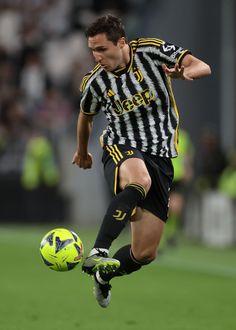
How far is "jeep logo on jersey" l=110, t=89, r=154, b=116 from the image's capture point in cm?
716

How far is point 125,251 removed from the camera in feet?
24.8

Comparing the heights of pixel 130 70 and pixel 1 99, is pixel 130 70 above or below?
above

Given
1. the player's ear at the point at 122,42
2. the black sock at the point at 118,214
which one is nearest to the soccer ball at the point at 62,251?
the black sock at the point at 118,214

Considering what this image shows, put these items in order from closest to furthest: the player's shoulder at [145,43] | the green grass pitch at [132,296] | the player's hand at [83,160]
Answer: the player's shoulder at [145,43] → the player's hand at [83,160] → the green grass pitch at [132,296]

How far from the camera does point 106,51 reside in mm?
6867

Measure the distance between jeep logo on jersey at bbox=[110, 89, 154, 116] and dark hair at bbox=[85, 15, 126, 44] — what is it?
48cm

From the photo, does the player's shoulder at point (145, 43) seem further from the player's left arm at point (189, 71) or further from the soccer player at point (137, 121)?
the player's left arm at point (189, 71)

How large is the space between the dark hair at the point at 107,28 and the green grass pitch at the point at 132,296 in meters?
2.12

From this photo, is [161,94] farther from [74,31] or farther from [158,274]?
[74,31]

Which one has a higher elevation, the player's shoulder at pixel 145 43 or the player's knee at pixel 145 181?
the player's shoulder at pixel 145 43

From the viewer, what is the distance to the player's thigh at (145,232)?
23.9 ft

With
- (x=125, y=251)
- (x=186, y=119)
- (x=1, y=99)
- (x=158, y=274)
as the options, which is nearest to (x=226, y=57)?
(x=186, y=119)

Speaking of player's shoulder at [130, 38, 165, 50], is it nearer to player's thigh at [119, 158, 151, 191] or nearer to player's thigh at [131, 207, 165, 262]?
player's thigh at [119, 158, 151, 191]

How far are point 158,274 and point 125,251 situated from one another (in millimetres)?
4127
